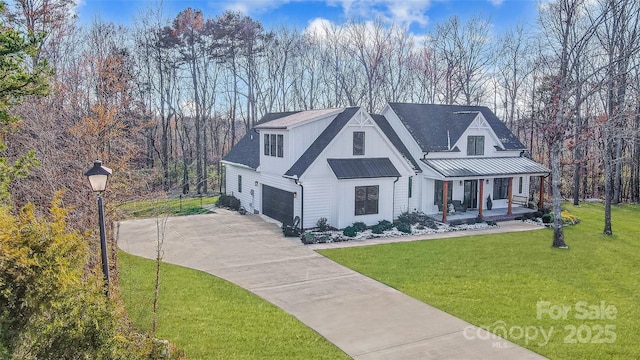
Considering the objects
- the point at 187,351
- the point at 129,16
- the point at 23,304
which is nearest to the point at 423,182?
the point at 187,351

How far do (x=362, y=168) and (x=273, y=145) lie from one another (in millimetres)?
4671

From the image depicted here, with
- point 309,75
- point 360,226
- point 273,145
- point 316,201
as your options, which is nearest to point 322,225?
point 316,201

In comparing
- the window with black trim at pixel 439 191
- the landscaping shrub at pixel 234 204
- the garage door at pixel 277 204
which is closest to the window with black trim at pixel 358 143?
the garage door at pixel 277 204

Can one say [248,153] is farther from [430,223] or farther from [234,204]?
[430,223]

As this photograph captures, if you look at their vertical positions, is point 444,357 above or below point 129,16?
below

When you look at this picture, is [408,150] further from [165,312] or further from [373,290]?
[165,312]

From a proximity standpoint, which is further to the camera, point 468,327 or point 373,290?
point 373,290

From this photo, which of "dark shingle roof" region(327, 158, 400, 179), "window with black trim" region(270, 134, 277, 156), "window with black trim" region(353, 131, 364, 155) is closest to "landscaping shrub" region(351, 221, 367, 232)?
"dark shingle roof" region(327, 158, 400, 179)

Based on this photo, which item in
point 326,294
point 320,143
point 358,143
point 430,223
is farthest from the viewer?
point 430,223

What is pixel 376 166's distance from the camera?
65.5ft

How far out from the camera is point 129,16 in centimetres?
3306

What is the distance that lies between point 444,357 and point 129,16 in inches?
1339

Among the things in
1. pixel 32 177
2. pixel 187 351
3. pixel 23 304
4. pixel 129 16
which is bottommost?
pixel 187 351

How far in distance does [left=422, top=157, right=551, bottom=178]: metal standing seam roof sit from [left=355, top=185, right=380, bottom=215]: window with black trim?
12.0 feet
